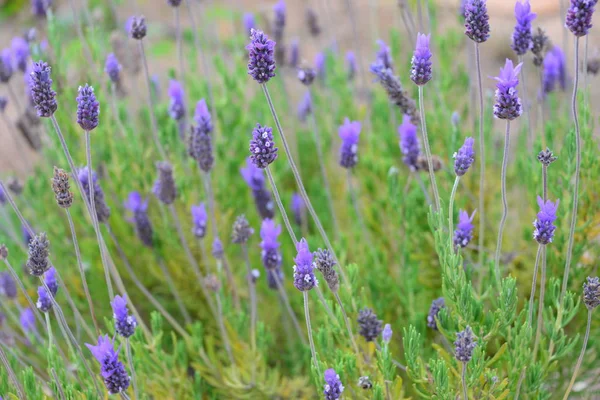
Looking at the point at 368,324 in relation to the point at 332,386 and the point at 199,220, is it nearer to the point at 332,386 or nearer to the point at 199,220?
the point at 332,386

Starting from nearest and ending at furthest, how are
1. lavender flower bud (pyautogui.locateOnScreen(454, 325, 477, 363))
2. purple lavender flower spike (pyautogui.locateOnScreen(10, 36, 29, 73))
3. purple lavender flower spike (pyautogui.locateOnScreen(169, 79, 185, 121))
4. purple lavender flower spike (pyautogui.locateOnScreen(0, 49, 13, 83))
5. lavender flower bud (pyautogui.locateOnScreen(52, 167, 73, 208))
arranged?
lavender flower bud (pyautogui.locateOnScreen(454, 325, 477, 363)) < lavender flower bud (pyautogui.locateOnScreen(52, 167, 73, 208)) < purple lavender flower spike (pyautogui.locateOnScreen(169, 79, 185, 121)) < purple lavender flower spike (pyautogui.locateOnScreen(0, 49, 13, 83)) < purple lavender flower spike (pyautogui.locateOnScreen(10, 36, 29, 73))

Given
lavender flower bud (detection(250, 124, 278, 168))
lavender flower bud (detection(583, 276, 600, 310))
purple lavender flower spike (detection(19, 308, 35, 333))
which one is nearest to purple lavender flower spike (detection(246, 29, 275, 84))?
lavender flower bud (detection(250, 124, 278, 168))

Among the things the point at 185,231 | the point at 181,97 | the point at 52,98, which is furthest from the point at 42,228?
the point at 52,98

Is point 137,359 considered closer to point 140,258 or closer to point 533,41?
point 140,258

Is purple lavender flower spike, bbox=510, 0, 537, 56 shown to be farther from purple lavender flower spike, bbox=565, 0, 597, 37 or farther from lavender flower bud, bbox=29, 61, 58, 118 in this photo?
lavender flower bud, bbox=29, 61, 58, 118

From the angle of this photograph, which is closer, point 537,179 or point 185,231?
point 537,179

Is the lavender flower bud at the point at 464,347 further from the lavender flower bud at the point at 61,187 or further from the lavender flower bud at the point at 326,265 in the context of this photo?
the lavender flower bud at the point at 61,187
